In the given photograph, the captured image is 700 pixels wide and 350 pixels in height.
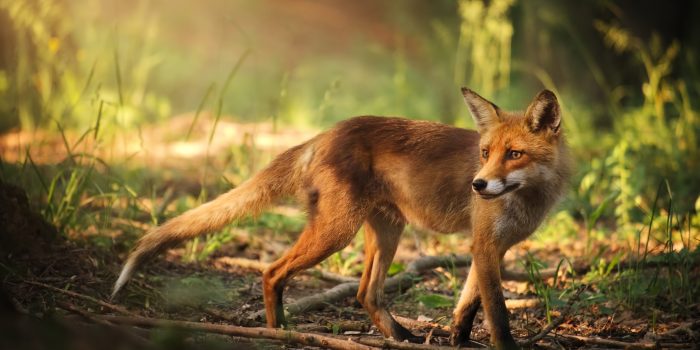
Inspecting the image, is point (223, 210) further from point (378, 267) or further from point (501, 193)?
point (501, 193)

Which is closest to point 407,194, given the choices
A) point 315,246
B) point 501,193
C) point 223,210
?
point 315,246

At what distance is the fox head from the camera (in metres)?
4.21

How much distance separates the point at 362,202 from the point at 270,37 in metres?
15.9

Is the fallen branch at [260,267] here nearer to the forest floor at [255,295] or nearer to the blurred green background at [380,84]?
the forest floor at [255,295]

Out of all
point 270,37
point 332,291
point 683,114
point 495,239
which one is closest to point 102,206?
point 332,291

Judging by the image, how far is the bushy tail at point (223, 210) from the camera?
14.9ft

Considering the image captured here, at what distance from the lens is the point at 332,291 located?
17.0 feet

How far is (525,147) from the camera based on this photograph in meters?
4.31

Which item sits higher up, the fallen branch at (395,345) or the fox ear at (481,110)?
the fox ear at (481,110)

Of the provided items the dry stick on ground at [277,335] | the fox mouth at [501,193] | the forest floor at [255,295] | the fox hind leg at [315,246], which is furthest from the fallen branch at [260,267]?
the fox mouth at [501,193]

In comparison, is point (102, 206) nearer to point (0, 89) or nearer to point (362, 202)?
point (362, 202)

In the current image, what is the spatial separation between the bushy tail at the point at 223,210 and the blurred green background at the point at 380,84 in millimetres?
812

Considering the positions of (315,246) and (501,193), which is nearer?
(501,193)

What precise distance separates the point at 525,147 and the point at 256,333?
1906mm
